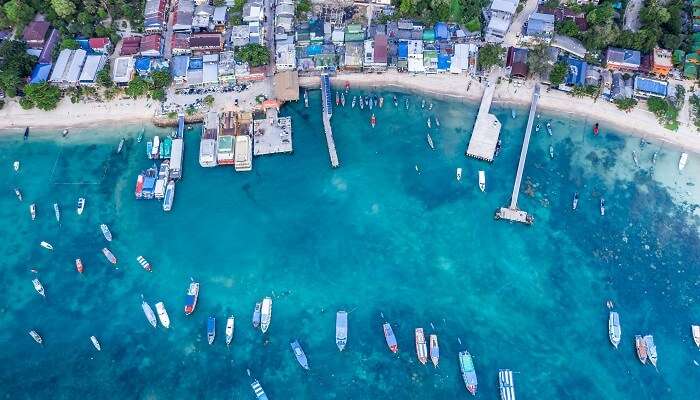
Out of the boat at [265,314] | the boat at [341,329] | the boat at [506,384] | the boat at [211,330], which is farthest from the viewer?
the boat at [265,314]

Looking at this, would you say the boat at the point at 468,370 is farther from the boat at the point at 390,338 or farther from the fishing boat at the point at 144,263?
the fishing boat at the point at 144,263

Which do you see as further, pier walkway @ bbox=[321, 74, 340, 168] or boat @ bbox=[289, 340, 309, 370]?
pier walkway @ bbox=[321, 74, 340, 168]

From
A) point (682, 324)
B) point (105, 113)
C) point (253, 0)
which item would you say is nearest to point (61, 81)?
point (105, 113)

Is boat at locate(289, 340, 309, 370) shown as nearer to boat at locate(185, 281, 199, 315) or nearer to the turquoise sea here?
the turquoise sea

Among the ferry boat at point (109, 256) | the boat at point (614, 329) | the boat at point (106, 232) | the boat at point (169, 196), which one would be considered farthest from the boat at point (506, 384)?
the boat at point (106, 232)

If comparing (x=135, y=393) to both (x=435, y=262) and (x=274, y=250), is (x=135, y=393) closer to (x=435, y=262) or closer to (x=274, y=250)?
(x=274, y=250)

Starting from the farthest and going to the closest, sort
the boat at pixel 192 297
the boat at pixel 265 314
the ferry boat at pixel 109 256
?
the ferry boat at pixel 109 256 < the boat at pixel 192 297 < the boat at pixel 265 314

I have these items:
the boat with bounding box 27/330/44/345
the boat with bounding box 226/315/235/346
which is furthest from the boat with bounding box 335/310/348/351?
the boat with bounding box 27/330/44/345
